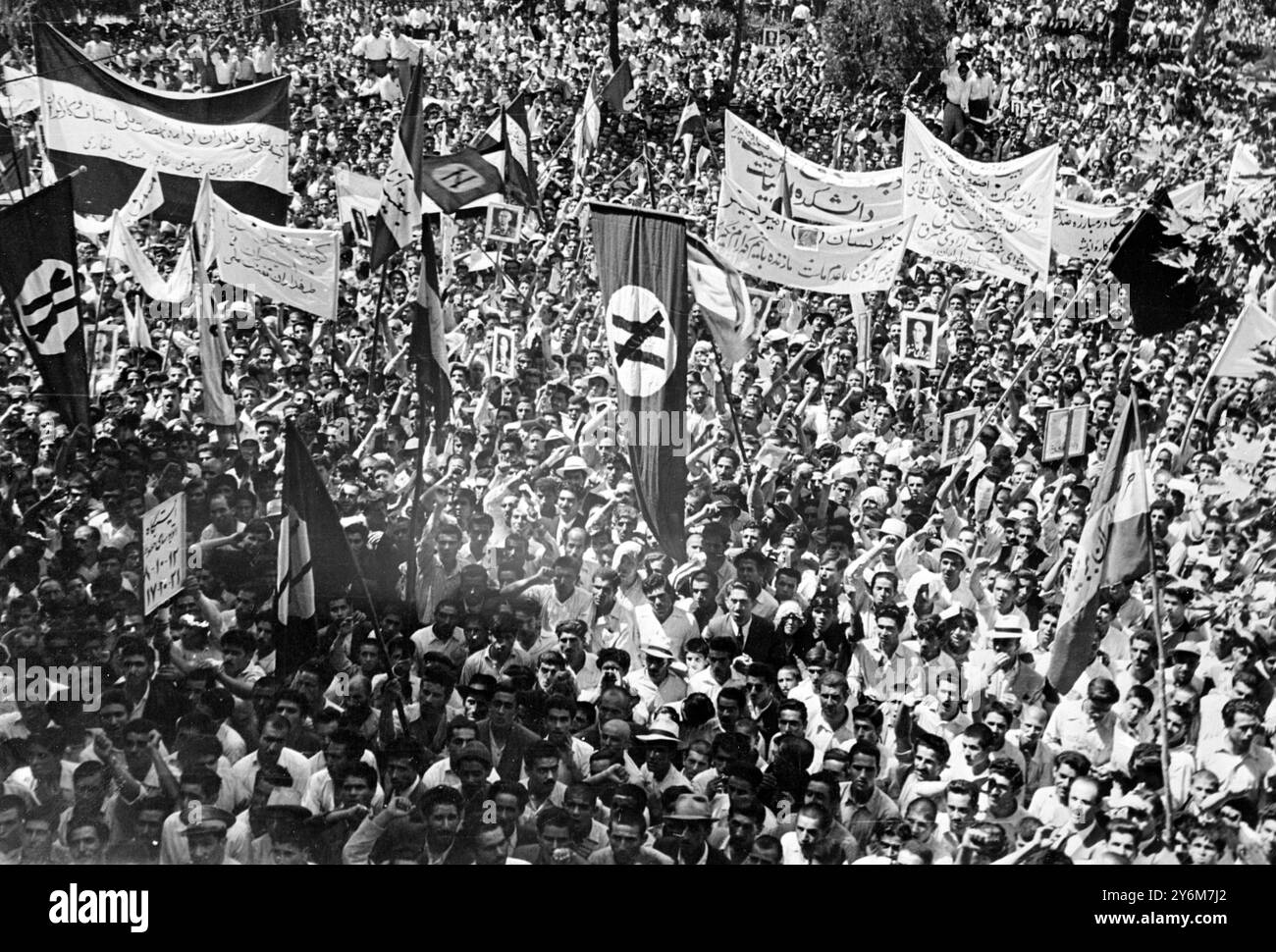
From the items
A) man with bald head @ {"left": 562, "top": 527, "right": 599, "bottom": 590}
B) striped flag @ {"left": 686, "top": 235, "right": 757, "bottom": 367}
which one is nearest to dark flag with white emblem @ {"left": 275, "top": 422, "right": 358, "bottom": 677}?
man with bald head @ {"left": 562, "top": 527, "right": 599, "bottom": 590}

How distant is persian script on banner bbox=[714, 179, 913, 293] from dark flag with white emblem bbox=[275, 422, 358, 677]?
3933 millimetres

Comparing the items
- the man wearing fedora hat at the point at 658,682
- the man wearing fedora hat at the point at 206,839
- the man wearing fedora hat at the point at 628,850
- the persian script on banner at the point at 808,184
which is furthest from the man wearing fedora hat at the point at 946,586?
the persian script on banner at the point at 808,184

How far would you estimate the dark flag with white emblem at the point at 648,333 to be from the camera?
297 inches

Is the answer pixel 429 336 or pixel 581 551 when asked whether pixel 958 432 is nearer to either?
pixel 581 551

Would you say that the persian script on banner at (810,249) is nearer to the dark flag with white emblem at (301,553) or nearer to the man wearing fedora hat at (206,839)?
the dark flag with white emblem at (301,553)

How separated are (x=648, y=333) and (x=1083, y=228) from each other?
509 cm

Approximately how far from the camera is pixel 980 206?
10.1 meters

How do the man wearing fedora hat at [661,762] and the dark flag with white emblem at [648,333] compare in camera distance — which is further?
the dark flag with white emblem at [648,333]

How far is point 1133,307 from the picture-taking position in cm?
986

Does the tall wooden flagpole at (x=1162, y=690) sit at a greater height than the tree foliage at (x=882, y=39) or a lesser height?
lesser

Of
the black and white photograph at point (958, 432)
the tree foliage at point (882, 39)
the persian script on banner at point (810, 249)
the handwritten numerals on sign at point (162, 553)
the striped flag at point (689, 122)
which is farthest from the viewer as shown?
the striped flag at point (689, 122)

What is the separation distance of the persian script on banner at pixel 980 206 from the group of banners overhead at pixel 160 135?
433 centimetres

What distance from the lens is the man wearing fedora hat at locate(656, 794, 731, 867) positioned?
664cm

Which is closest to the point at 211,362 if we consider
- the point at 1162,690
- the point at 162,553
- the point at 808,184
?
the point at 162,553
